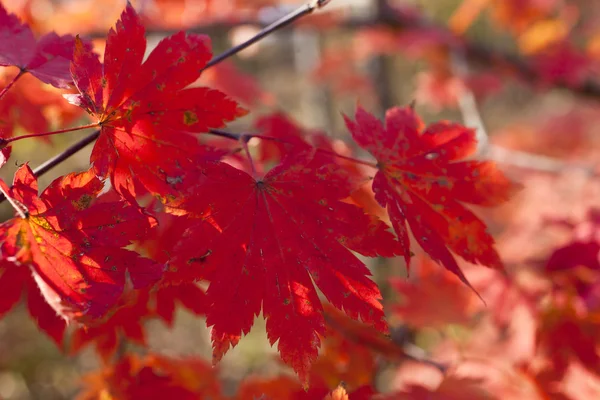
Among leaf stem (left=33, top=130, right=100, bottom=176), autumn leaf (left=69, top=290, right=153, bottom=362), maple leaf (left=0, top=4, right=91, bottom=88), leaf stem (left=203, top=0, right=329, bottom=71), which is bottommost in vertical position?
autumn leaf (left=69, top=290, right=153, bottom=362)

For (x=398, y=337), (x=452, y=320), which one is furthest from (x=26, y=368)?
(x=452, y=320)

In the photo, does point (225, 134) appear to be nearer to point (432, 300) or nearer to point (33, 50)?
point (33, 50)

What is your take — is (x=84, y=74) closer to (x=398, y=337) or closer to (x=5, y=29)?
(x=5, y=29)

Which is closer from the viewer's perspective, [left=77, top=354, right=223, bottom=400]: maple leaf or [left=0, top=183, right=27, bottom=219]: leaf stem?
[left=0, top=183, right=27, bottom=219]: leaf stem

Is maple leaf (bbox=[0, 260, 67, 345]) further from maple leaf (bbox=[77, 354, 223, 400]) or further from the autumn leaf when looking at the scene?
maple leaf (bbox=[77, 354, 223, 400])

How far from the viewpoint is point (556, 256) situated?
4.06 feet

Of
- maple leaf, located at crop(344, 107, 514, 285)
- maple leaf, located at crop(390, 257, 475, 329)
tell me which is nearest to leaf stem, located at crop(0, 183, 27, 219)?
maple leaf, located at crop(344, 107, 514, 285)

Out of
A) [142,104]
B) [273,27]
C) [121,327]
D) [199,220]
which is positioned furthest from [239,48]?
[121,327]

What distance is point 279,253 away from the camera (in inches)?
25.3

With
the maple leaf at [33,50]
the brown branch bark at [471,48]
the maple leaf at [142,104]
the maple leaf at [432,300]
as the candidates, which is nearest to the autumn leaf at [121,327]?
the maple leaf at [142,104]

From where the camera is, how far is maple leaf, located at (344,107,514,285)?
71 cm

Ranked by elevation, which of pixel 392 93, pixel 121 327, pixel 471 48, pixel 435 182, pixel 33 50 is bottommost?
pixel 392 93

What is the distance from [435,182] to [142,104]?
44cm

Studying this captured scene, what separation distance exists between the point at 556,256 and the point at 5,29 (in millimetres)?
1280
